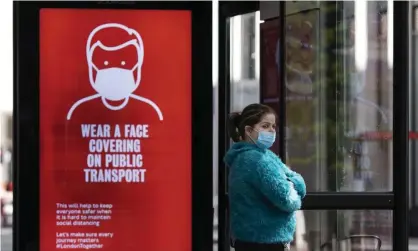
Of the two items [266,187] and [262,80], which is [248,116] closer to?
[266,187]

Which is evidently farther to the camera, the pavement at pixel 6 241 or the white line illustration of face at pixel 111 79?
the pavement at pixel 6 241

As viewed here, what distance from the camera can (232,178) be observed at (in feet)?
15.9

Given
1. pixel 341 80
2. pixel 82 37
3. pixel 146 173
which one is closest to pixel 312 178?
pixel 341 80

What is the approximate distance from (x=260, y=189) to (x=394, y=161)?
1.45m

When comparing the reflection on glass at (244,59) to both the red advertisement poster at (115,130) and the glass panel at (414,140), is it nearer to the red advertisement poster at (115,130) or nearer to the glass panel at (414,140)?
the red advertisement poster at (115,130)

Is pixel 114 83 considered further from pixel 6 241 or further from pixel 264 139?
pixel 6 241

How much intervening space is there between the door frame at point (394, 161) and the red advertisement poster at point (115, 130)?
1.70 ft

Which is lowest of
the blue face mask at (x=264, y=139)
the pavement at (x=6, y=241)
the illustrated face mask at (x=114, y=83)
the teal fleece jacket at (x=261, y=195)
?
the pavement at (x=6, y=241)

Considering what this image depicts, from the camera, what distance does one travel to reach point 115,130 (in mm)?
5242

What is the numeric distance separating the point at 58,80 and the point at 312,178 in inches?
85.9

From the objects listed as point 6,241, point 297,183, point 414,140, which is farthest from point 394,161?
point 414,140

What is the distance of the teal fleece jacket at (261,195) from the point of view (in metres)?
4.65

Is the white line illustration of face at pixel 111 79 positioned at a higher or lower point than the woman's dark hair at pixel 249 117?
higher

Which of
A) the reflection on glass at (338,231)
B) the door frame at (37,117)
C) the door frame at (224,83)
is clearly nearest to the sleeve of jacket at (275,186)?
the door frame at (37,117)
